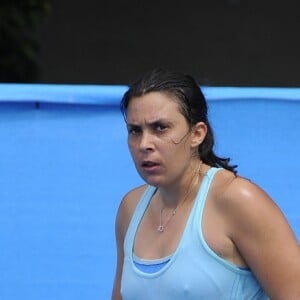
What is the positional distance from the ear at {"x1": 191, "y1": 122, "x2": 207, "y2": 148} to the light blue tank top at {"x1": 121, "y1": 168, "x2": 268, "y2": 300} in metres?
0.10

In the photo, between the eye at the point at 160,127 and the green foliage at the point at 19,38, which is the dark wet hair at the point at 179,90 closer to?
the eye at the point at 160,127

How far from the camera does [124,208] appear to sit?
2.12 m

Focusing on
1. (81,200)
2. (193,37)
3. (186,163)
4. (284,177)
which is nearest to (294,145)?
(284,177)

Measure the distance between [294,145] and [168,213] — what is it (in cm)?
79

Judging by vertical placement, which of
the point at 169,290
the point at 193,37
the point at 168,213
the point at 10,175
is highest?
the point at 193,37

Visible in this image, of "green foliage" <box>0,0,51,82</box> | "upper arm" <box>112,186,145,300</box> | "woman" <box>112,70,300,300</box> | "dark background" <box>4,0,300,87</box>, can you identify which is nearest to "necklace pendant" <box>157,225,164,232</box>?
"woman" <box>112,70,300,300</box>

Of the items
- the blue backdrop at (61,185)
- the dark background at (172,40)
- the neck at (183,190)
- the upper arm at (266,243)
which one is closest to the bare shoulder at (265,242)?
the upper arm at (266,243)

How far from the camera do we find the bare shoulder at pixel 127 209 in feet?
6.88

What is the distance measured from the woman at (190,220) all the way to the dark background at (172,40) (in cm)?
441

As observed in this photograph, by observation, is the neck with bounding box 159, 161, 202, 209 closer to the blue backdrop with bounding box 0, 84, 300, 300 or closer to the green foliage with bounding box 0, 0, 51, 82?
the blue backdrop with bounding box 0, 84, 300, 300

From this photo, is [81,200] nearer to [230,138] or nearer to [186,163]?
[230,138]

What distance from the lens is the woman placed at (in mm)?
1848

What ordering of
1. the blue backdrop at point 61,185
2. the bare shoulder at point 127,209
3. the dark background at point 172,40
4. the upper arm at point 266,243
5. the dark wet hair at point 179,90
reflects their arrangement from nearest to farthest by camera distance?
1. the upper arm at point 266,243
2. the dark wet hair at point 179,90
3. the bare shoulder at point 127,209
4. the blue backdrop at point 61,185
5. the dark background at point 172,40

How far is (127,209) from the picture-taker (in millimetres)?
2105
